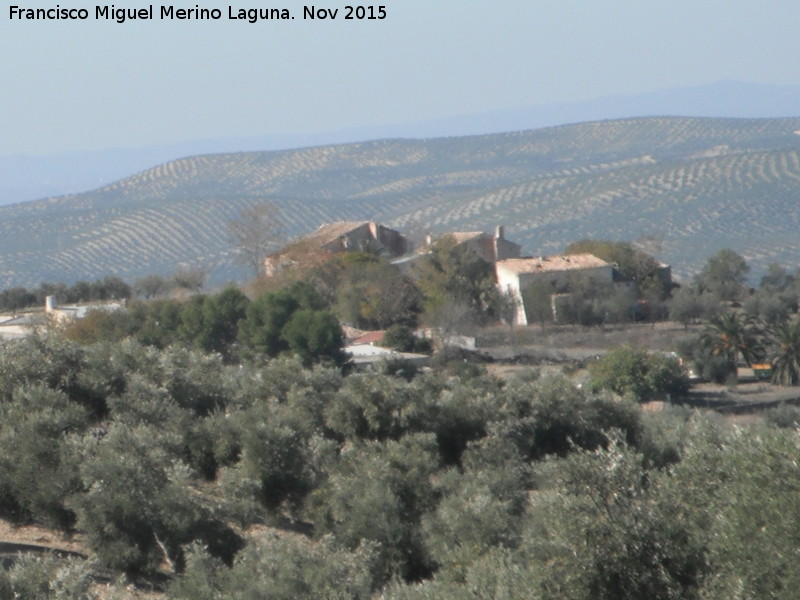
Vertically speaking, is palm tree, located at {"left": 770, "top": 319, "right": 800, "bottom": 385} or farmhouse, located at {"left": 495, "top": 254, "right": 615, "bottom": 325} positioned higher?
farmhouse, located at {"left": 495, "top": 254, "right": 615, "bottom": 325}

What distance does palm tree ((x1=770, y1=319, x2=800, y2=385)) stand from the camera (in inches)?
1242

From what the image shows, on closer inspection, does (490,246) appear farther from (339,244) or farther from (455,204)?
(455,204)

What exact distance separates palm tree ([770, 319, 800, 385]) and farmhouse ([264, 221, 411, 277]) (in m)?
16.3

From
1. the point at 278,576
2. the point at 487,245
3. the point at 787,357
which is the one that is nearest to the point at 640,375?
the point at 787,357

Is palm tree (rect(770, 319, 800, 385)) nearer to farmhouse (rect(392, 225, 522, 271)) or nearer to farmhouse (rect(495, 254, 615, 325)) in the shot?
farmhouse (rect(495, 254, 615, 325))

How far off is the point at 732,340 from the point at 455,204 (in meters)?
69.6

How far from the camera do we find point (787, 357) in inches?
1253

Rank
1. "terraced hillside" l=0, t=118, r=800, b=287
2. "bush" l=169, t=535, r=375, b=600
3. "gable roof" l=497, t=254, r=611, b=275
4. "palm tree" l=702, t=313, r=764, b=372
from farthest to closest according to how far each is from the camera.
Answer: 1. "terraced hillside" l=0, t=118, r=800, b=287
2. "gable roof" l=497, t=254, r=611, b=275
3. "palm tree" l=702, t=313, r=764, b=372
4. "bush" l=169, t=535, r=375, b=600

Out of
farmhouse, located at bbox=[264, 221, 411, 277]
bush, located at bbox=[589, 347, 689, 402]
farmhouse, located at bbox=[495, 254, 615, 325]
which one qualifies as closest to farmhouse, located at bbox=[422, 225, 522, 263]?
farmhouse, located at bbox=[264, 221, 411, 277]

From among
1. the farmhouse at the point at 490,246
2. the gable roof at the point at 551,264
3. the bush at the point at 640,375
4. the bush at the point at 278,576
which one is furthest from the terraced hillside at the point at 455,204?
the bush at the point at 278,576

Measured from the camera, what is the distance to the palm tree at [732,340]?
107ft

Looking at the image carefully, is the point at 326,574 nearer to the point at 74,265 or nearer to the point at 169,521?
the point at 169,521

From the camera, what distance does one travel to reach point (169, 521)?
9.34 m

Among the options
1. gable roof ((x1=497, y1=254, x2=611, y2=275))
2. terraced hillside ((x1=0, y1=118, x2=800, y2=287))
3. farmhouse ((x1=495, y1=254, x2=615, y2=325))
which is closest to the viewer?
farmhouse ((x1=495, y1=254, x2=615, y2=325))
